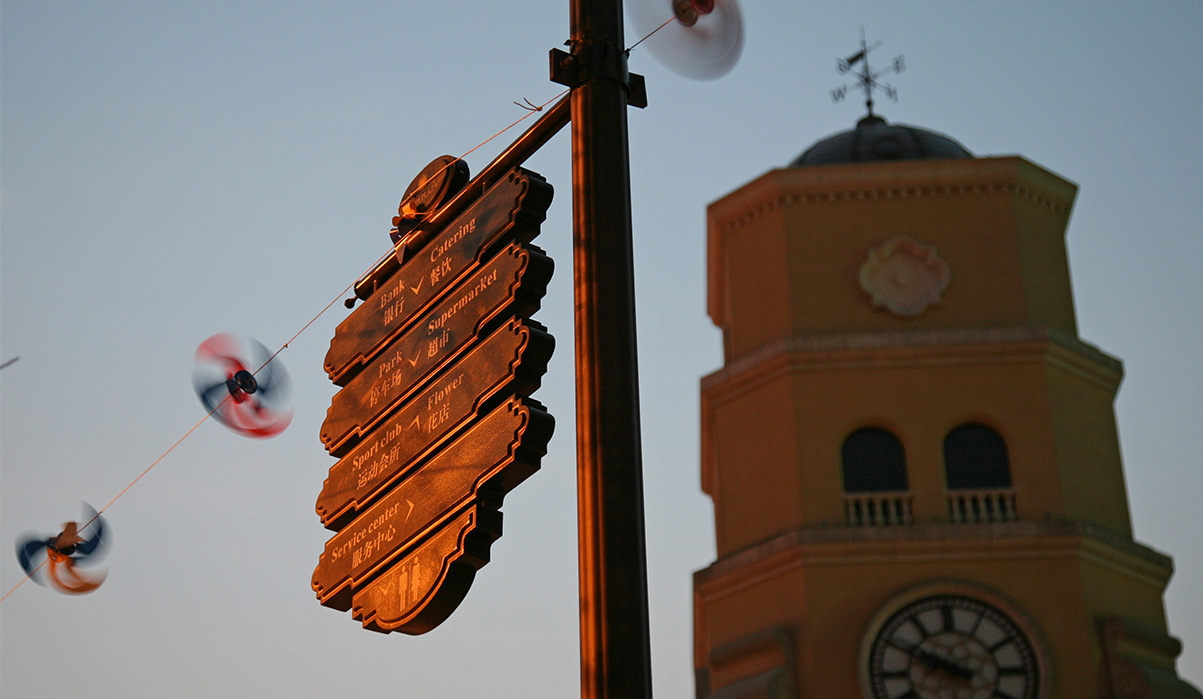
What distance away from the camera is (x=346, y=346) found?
22.1 feet

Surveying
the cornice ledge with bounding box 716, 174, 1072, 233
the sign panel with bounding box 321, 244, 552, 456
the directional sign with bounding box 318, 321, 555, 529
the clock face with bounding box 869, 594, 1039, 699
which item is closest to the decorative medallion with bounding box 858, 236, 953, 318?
the cornice ledge with bounding box 716, 174, 1072, 233

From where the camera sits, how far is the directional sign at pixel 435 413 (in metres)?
5.43

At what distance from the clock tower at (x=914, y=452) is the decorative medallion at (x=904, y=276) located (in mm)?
31

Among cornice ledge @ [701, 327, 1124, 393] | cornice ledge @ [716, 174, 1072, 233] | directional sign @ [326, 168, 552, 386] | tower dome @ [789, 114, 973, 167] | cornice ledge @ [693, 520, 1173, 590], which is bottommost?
directional sign @ [326, 168, 552, 386]

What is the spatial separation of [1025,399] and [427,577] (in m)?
16.9

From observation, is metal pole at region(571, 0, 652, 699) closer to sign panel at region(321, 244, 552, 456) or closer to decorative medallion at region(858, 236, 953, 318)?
sign panel at region(321, 244, 552, 456)

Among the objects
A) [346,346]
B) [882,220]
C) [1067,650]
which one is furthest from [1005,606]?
[346,346]

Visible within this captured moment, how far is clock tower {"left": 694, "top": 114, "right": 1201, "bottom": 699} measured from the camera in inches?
764

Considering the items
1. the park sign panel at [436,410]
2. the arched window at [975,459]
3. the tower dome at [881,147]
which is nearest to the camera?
the park sign panel at [436,410]

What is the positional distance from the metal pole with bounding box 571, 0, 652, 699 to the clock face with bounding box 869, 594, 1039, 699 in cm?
1479

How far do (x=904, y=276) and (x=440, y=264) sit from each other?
54.9 feet

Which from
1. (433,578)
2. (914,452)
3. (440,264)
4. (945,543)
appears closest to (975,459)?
(914,452)

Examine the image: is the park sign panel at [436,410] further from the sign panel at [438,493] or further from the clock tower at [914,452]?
the clock tower at [914,452]

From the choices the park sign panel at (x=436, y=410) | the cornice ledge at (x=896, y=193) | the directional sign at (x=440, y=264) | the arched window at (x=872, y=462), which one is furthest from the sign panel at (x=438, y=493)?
the cornice ledge at (x=896, y=193)
